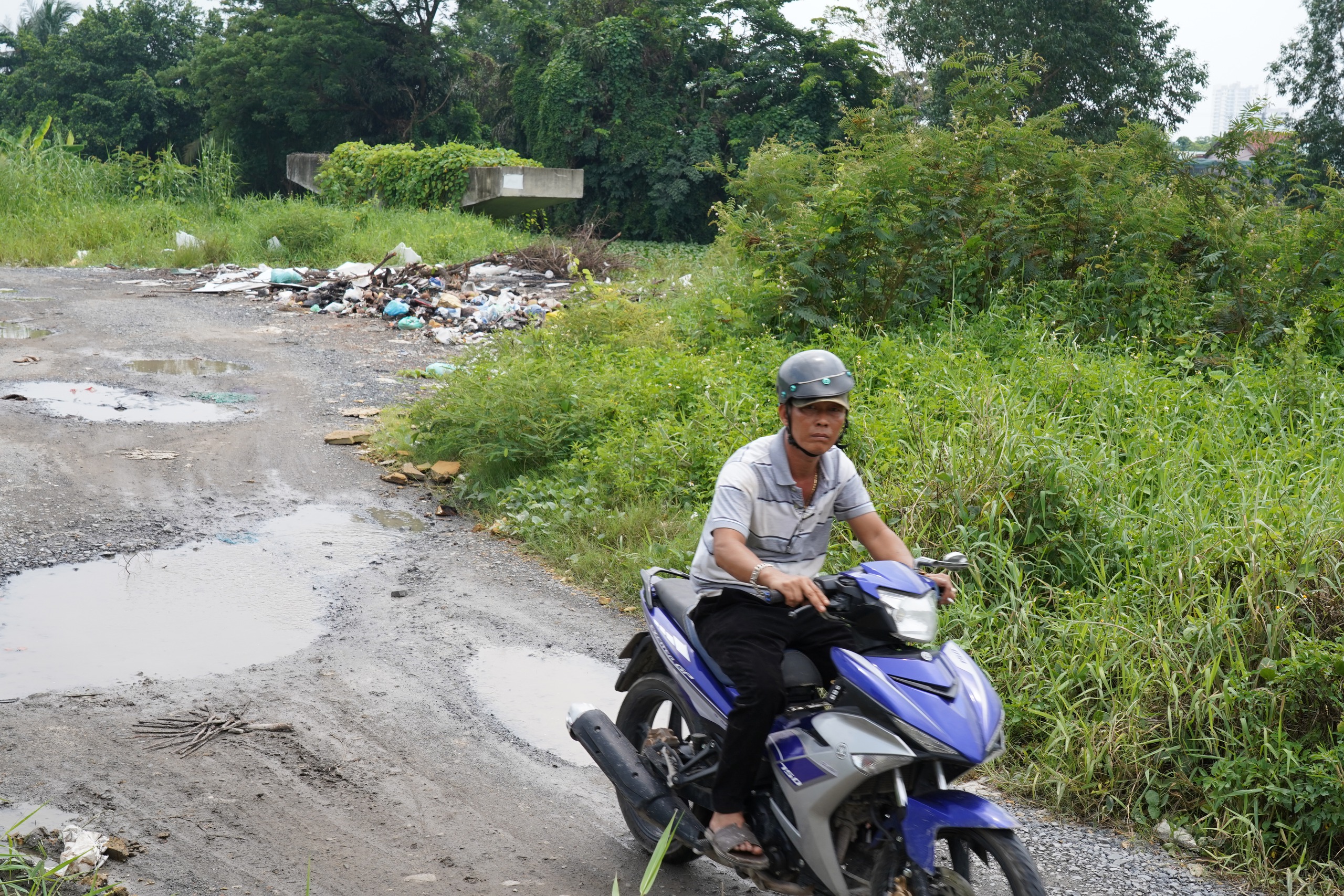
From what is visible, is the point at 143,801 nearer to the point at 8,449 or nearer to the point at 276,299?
the point at 8,449

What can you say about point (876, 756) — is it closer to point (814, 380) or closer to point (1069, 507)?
point (814, 380)

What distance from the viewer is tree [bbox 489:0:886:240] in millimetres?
31594

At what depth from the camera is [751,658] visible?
299 cm

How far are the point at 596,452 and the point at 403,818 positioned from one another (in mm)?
4085

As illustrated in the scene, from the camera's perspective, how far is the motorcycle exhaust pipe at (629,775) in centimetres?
338

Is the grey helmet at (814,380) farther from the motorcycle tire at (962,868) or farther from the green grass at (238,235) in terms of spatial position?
the green grass at (238,235)

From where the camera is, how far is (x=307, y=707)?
178 inches

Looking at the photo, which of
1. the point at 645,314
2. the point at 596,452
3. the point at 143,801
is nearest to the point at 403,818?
the point at 143,801

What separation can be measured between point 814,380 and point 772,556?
1.87ft

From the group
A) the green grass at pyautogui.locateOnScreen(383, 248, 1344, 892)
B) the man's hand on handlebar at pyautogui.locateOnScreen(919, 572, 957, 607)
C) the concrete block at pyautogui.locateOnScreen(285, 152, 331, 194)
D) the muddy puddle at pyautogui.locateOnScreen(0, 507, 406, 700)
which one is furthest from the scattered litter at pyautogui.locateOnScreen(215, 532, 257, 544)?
the concrete block at pyautogui.locateOnScreen(285, 152, 331, 194)

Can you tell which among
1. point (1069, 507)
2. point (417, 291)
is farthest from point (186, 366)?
point (1069, 507)

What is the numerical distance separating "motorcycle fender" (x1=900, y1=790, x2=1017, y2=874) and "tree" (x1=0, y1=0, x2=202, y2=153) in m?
43.9

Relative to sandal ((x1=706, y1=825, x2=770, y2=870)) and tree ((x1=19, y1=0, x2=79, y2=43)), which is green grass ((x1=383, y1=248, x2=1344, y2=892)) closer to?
sandal ((x1=706, y1=825, x2=770, y2=870))

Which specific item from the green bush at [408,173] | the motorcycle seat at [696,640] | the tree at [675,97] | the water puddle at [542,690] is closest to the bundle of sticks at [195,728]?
the water puddle at [542,690]
